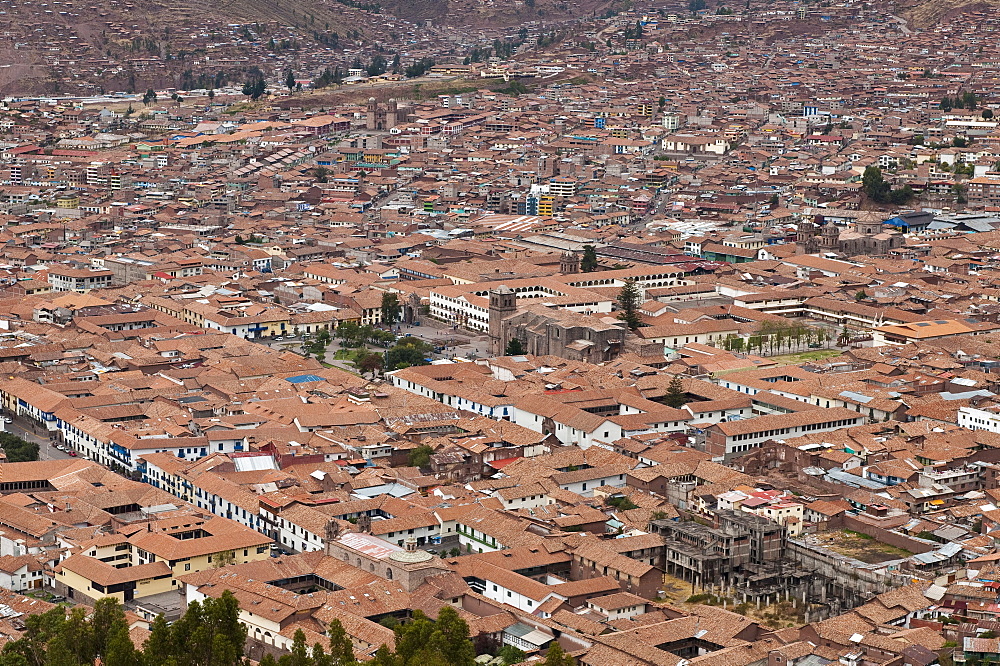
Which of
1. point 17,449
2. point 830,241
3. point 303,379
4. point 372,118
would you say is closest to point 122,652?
point 17,449

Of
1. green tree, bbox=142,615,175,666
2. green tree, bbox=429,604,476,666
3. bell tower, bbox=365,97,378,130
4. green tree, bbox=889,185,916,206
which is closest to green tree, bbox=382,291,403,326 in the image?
green tree, bbox=429,604,476,666

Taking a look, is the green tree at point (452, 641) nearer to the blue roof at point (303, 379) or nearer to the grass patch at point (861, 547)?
the grass patch at point (861, 547)

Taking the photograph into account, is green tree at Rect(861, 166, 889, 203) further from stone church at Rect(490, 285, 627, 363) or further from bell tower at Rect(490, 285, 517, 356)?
bell tower at Rect(490, 285, 517, 356)

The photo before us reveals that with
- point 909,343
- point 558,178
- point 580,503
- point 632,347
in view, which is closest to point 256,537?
point 580,503

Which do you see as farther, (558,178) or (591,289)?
(558,178)

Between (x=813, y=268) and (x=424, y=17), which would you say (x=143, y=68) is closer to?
(x=424, y=17)

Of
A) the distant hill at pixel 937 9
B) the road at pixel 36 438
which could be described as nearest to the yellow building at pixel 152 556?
the road at pixel 36 438

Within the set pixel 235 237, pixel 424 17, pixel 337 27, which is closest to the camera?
pixel 235 237
